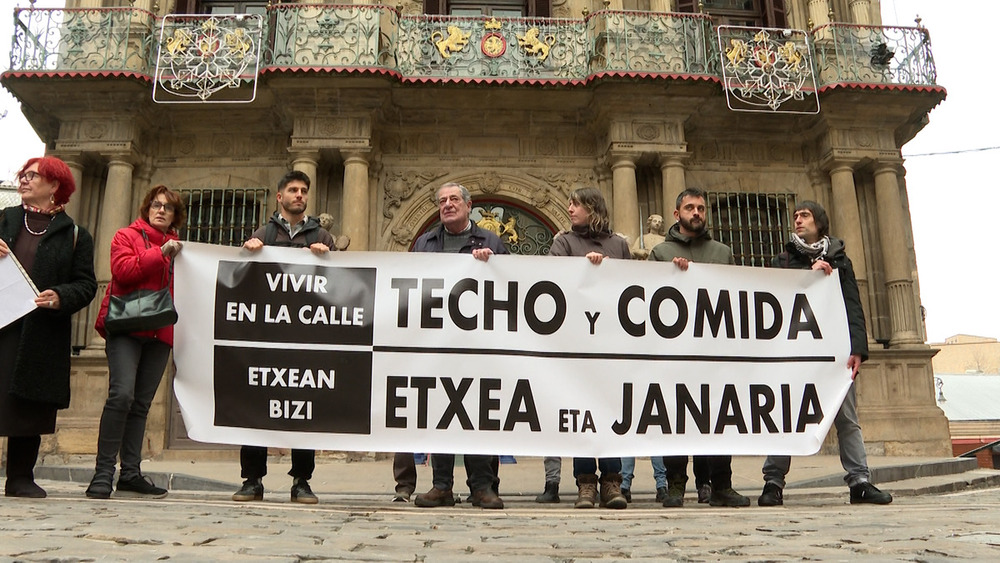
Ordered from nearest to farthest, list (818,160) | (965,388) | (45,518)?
(45,518), (818,160), (965,388)

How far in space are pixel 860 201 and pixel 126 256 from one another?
472 inches

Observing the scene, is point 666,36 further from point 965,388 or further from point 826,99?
point 965,388

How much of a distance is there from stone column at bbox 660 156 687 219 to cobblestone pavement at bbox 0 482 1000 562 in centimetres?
822

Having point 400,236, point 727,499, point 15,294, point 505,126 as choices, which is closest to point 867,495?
point 727,499

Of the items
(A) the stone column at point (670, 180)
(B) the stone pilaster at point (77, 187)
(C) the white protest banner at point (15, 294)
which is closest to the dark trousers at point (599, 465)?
(C) the white protest banner at point (15, 294)

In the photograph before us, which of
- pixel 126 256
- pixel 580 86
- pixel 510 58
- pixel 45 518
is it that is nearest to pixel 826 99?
pixel 580 86

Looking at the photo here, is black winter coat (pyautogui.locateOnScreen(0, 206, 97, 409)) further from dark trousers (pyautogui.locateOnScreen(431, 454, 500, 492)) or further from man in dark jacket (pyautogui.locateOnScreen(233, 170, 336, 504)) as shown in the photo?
dark trousers (pyautogui.locateOnScreen(431, 454, 500, 492))

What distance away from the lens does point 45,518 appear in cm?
328

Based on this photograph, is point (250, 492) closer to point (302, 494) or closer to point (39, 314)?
point (302, 494)

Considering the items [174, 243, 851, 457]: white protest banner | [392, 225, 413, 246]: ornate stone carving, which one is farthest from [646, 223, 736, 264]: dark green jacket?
[392, 225, 413, 246]: ornate stone carving

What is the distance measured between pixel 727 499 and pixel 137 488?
12.1 ft

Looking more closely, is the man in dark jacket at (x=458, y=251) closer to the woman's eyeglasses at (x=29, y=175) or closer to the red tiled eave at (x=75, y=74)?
the woman's eyeglasses at (x=29, y=175)

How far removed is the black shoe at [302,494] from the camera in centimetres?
484

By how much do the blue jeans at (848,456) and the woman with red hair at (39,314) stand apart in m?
4.41
